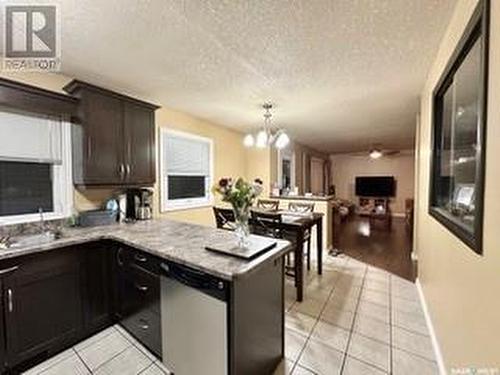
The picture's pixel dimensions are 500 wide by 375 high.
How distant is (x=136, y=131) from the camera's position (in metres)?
2.93

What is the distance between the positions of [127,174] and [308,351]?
247 centimetres

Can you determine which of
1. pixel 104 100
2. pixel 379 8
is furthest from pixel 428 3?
pixel 104 100

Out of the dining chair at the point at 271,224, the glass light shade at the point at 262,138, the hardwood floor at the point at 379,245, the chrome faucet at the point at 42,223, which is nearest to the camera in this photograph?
the chrome faucet at the point at 42,223

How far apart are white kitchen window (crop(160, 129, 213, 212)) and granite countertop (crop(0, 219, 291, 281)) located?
115 centimetres

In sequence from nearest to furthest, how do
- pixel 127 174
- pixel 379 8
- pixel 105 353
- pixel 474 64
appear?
pixel 474 64 → pixel 379 8 → pixel 105 353 → pixel 127 174

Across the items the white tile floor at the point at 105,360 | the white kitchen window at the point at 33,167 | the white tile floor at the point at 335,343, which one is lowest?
the white tile floor at the point at 105,360

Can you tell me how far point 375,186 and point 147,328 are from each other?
31.9ft

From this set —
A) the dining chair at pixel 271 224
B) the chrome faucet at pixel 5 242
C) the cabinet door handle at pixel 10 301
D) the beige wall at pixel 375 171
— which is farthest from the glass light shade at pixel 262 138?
the beige wall at pixel 375 171

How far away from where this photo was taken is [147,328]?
198cm

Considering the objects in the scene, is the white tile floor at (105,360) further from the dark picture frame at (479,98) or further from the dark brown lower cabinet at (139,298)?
the dark picture frame at (479,98)

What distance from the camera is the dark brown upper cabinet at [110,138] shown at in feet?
8.23

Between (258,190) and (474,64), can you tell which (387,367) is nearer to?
(258,190)

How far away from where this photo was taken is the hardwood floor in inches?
158

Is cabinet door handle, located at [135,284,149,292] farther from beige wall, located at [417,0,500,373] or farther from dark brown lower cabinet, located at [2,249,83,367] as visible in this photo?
beige wall, located at [417,0,500,373]
